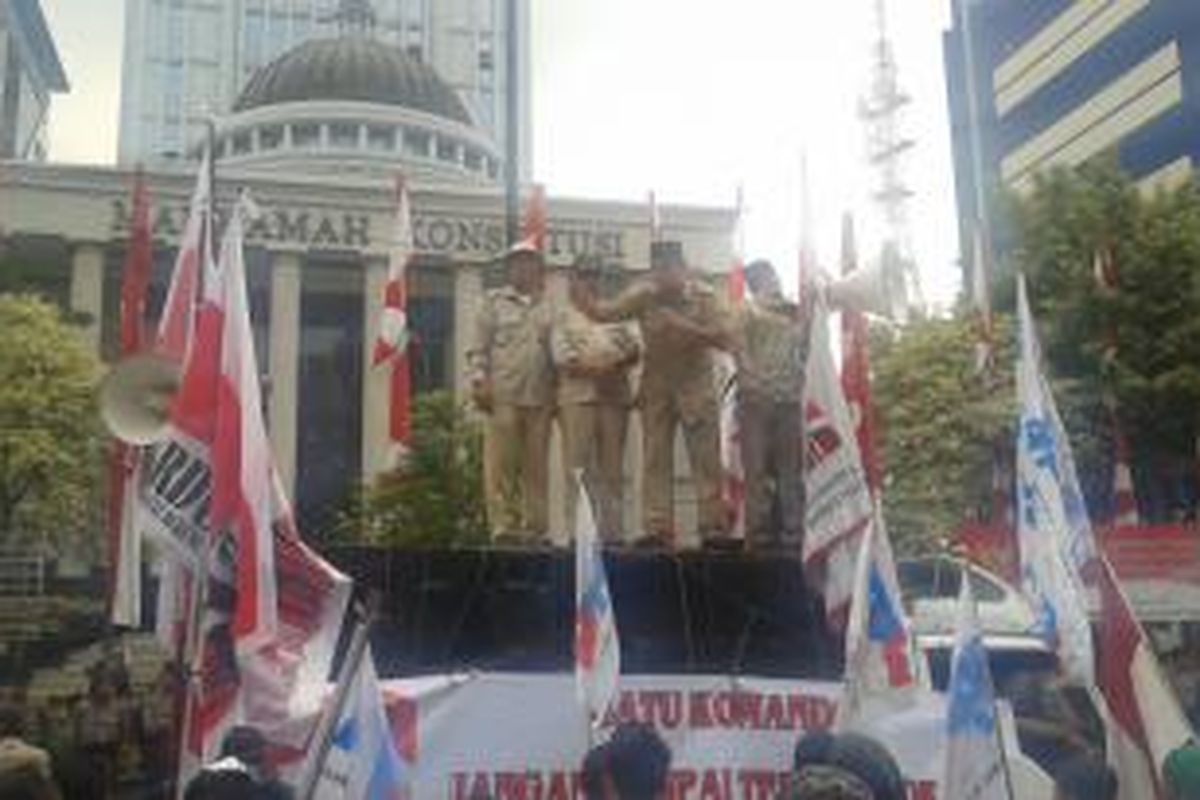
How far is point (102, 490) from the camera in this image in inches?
1328

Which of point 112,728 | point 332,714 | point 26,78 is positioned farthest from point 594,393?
point 26,78

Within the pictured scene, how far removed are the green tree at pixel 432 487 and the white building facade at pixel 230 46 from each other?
181ft

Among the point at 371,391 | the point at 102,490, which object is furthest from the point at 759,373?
the point at 371,391

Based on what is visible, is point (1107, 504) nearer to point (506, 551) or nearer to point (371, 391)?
A: point (506, 551)

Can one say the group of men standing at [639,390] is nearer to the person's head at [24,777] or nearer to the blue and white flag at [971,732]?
the blue and white flag at [971,732]

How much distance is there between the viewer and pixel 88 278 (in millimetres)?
44531

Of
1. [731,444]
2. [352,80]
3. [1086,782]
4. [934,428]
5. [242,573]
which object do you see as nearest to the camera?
[1086,782]

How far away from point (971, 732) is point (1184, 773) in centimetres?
69

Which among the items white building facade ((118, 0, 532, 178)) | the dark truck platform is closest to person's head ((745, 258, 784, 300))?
the dark truck platform

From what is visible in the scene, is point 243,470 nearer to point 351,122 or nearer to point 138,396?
point 138,396

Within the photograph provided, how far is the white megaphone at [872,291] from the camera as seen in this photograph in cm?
838

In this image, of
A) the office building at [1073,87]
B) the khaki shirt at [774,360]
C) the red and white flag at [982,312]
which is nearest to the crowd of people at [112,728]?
the khaki shirt at [774,360]

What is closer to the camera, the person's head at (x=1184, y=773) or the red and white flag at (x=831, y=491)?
the person's head at (x=1184, y=773)

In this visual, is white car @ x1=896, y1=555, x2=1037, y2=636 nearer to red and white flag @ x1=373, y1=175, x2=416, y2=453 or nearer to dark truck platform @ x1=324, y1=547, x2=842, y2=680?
dark truck platform @ x1=324, y1=547, x2=842, y2=680
